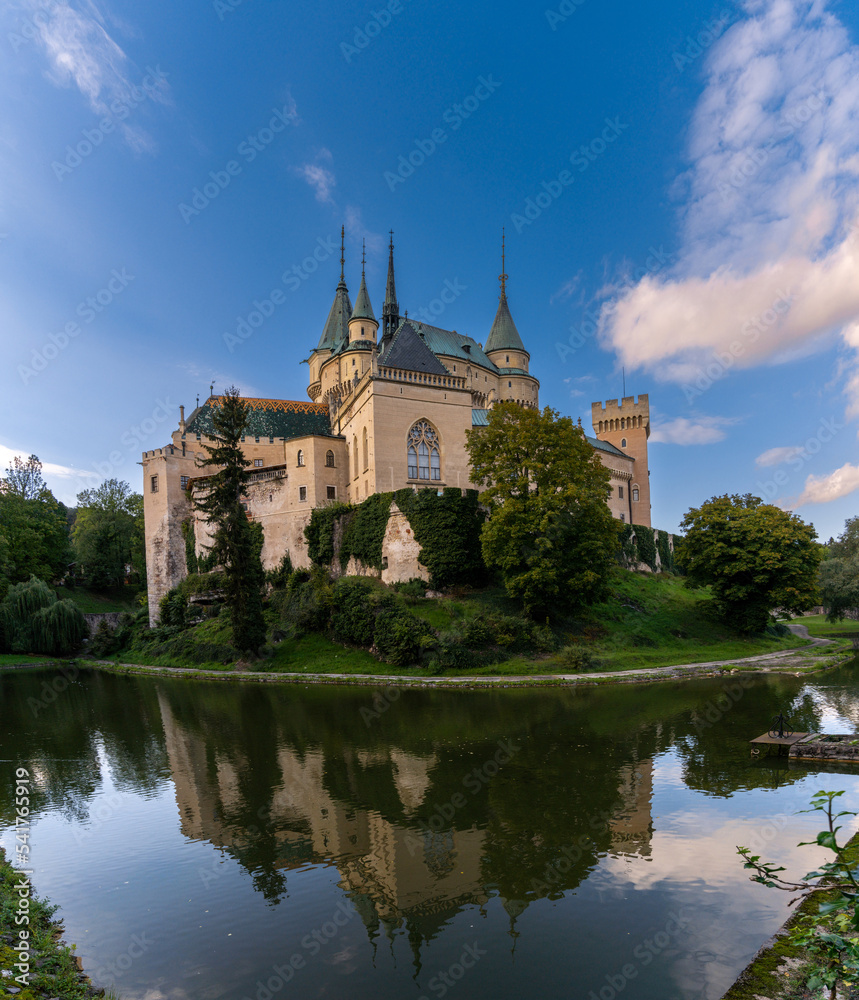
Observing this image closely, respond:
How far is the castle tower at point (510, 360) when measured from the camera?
2396 inches

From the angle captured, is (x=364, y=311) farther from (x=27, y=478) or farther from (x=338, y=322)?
(x=27, y=478)

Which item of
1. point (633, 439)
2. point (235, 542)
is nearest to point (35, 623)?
point (235, 542)

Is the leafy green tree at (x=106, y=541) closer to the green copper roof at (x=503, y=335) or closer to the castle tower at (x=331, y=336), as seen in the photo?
the castle tower at (x=331, y=336)

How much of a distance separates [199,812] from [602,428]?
55.6 meters

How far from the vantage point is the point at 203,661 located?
35.3m

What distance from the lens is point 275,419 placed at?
49.7 metres

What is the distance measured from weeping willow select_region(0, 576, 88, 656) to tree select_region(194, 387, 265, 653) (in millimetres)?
16997

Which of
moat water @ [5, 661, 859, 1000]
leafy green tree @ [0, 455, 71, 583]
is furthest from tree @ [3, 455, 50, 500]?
moat water @ [5, 661, 859, 1000]

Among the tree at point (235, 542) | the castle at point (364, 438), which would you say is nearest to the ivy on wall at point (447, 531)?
the castle at point (364, 438)

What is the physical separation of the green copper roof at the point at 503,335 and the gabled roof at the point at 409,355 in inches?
920

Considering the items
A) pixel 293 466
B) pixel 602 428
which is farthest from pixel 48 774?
pixel 602 428

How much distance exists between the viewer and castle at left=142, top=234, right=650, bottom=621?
3747cm

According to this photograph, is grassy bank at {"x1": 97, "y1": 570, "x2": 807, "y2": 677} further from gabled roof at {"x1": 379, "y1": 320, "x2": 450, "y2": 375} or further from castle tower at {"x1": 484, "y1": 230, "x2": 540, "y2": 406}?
castle tower at {"x1": 484, "y1": 230, "x2": 540, "y2": 406}

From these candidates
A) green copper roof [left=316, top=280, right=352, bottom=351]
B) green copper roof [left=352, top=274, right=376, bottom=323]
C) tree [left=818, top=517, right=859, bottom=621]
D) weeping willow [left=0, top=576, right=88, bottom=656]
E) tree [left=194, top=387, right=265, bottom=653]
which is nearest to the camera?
tree [left=194, top=387, right=265, bottom=653]
